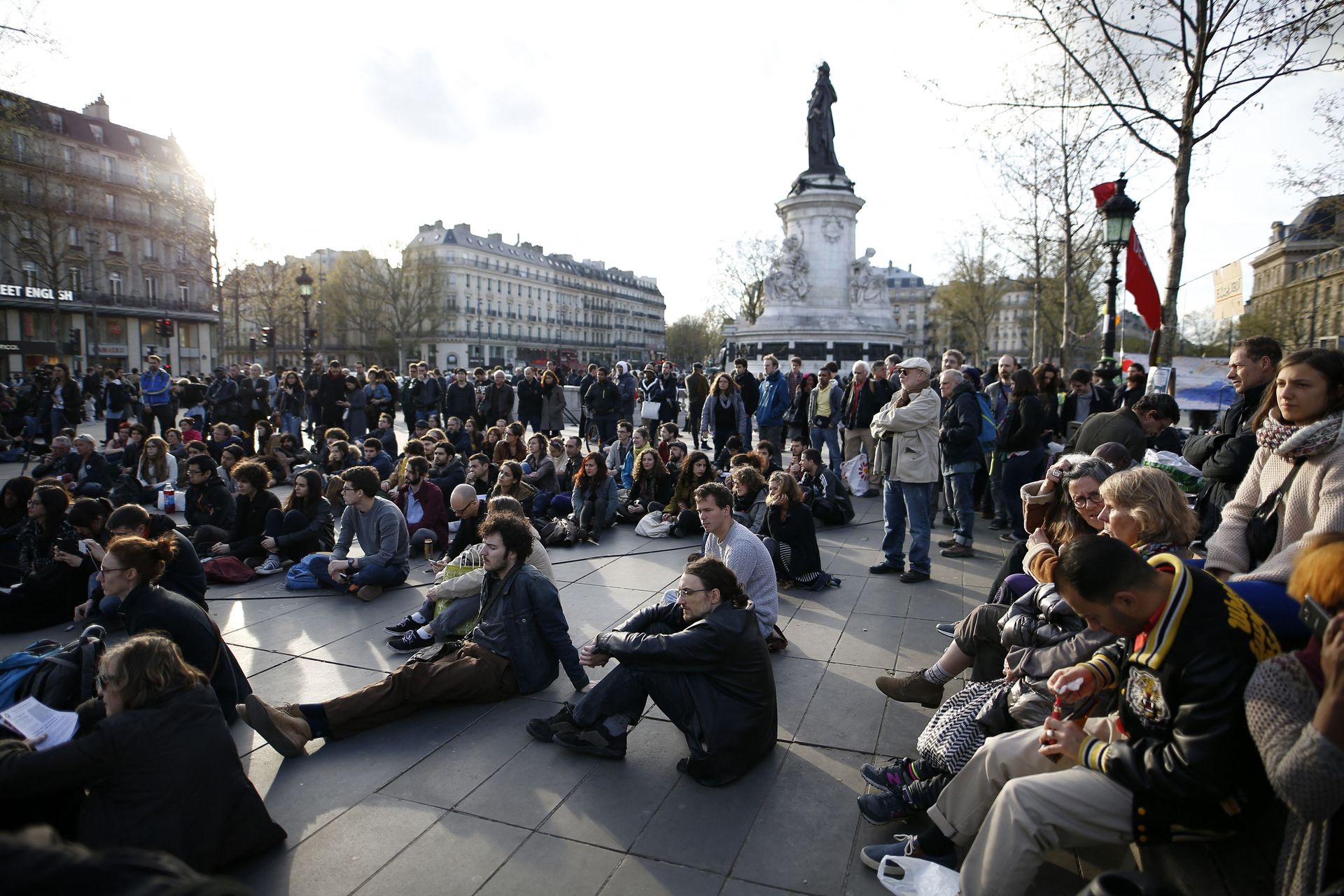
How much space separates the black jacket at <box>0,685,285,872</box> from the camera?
2668mm

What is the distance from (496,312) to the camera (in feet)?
308

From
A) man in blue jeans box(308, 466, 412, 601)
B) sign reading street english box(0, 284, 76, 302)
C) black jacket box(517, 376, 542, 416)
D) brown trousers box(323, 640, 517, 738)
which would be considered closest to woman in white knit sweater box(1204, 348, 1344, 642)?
brown trousers box(323, 640, 517, 738)

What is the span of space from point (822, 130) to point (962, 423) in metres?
23.4

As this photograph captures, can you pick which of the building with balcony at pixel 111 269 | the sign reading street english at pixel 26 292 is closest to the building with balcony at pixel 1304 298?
the building with balcony at pixel 111 269

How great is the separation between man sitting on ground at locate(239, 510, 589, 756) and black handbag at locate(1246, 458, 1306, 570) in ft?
11.6

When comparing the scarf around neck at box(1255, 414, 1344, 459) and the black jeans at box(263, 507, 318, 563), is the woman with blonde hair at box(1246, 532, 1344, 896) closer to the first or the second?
the scarf around neck at box(1255, 414, 1344, 459)

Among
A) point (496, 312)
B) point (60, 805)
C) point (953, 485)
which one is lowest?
point (60, 805)

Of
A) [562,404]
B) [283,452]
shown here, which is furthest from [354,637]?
[562,404]

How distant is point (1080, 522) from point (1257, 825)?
1.85 metres

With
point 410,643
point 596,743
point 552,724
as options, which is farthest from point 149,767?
point 410,643

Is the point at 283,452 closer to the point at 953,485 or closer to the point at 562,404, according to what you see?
the point at 562,404

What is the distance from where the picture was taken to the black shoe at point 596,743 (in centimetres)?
384

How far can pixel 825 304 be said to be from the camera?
1054 inches

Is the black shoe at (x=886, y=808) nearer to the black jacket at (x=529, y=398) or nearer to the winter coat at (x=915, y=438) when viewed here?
the winter coat at (x=915, y=438)
